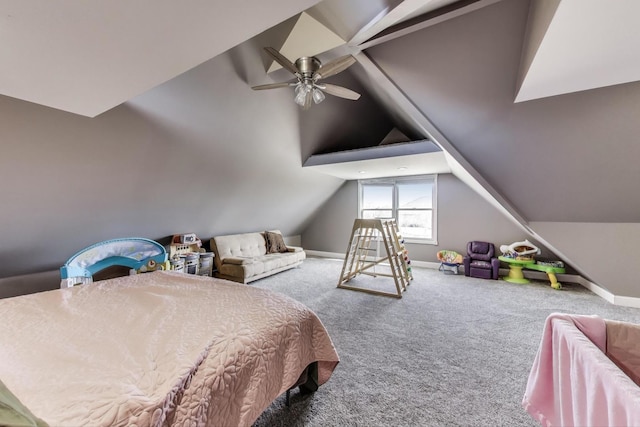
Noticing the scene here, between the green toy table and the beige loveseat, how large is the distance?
13.0 feet

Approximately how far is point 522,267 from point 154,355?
5.52 meters

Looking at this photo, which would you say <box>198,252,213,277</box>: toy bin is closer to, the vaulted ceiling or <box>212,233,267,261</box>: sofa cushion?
<box>212,233,267,261</box>: sofa cushion

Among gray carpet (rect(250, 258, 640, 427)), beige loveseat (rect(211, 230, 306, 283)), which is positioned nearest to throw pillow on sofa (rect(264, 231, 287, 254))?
beige loveseat (rect(211, 230, 306, 283))

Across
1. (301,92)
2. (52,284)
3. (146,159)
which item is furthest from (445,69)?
(52,284)

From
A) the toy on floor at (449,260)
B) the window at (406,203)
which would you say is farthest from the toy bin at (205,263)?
the toy on floor at (449,260)

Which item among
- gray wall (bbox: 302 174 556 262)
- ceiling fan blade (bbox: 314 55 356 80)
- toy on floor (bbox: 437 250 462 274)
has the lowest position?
toy on floor (bbox: 437 250 462 274)

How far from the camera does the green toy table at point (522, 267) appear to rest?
13.0ft

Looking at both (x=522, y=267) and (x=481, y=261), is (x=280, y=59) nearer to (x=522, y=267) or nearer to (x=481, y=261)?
(x=481, y=261)

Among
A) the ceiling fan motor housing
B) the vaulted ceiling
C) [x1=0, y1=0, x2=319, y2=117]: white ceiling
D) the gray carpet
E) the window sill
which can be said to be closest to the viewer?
[x1=0, y1=0, x2=319, y2=117]: white ceiling

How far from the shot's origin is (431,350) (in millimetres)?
2230

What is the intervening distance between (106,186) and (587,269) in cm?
587

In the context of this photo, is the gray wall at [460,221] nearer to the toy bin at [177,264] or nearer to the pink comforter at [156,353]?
the toy bin at [177,264]

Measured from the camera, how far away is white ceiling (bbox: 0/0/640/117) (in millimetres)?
919

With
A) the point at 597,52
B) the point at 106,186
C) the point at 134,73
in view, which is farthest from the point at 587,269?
the point at 106,186
